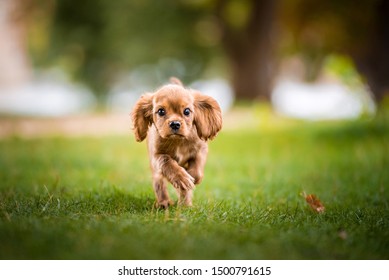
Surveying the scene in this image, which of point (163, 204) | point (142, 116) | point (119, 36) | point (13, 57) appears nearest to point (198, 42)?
point (119, 36)

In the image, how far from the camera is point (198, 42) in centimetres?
2345

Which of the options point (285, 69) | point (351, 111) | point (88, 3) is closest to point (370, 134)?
point (351, 111)

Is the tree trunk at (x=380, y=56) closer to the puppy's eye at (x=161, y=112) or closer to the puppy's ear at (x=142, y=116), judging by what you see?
the puppy's ear at (x=142, y=116)

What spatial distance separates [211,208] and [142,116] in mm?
1059

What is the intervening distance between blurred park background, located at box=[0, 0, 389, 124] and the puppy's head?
5.88 m

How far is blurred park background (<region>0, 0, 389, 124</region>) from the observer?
1677 cm

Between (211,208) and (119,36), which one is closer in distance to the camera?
(211,208)

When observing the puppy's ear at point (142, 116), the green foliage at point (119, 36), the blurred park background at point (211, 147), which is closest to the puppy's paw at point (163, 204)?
the blurred park background at point (211, 147)

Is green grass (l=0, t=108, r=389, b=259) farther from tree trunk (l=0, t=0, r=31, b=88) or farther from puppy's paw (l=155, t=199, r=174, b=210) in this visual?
tree trunk (l=0, t=0, r=31, b=88)

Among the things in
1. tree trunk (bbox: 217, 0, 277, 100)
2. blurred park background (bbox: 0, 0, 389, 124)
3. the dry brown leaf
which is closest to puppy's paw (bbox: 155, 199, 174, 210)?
the dry brown leaf

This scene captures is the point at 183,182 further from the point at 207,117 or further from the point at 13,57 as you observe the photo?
the point at 13,57
